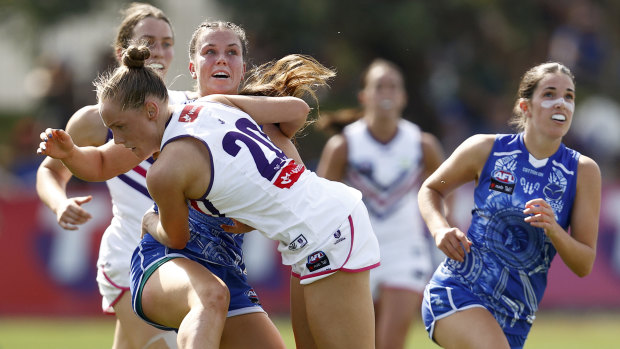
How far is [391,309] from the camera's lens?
743cm

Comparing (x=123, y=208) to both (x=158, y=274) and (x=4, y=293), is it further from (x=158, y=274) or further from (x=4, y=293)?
(x=4, y=293)

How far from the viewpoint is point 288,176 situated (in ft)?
14.9

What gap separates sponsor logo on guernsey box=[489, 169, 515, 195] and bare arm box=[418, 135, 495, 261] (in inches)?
3.9

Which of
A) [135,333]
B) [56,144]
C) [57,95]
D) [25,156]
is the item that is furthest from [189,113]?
[25,156]

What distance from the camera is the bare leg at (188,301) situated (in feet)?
13.8

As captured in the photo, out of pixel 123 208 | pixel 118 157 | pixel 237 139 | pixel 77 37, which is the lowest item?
pixel 77 37

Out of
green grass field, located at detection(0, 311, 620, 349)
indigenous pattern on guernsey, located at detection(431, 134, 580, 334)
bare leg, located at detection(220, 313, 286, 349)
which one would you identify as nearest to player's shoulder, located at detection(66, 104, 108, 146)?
bare leg, located at detection(220, 313, 286, 349)

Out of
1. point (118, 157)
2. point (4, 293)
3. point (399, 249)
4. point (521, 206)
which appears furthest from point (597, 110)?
point (118, 157)

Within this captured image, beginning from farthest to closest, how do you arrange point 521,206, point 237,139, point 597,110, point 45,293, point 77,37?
point 77,37 → point 597,110 → point 45,293 → point 521,206 → point 237,139

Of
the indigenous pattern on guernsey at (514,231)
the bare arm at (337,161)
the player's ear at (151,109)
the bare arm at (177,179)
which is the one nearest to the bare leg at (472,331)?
the indigenous pattern on guernsey at (514,231)

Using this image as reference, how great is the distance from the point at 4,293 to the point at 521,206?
8155 millimetres

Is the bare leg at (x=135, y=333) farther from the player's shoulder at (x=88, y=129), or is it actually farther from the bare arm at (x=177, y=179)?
the bare arm at (x=177, y=179)

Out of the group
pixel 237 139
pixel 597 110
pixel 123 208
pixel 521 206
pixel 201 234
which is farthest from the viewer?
pixel 597 110

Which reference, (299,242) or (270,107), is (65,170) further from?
(299,242)
